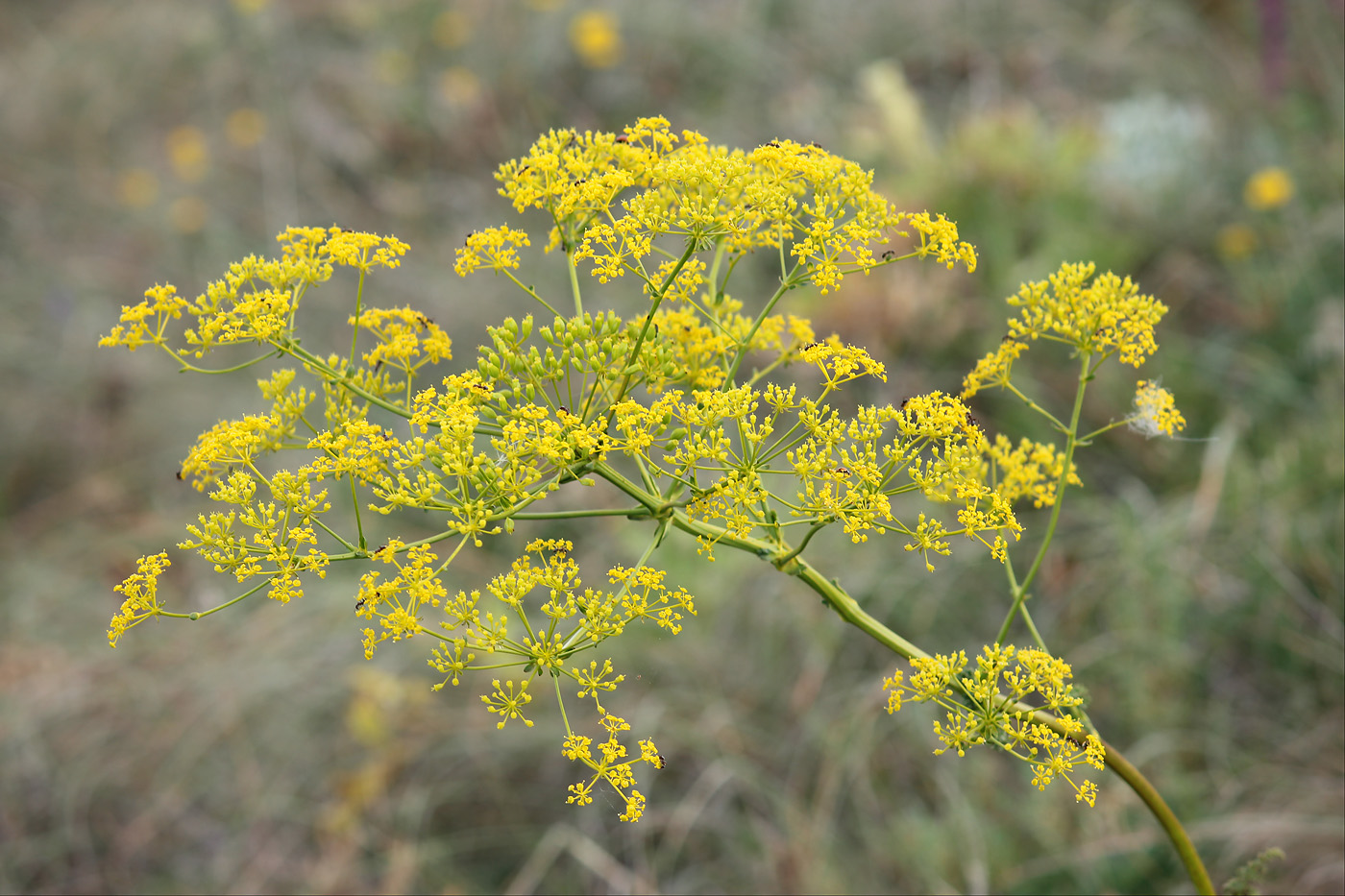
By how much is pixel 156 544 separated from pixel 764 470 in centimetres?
631

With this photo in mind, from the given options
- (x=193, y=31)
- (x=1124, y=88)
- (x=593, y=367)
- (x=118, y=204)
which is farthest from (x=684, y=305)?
(x=193, y=31)

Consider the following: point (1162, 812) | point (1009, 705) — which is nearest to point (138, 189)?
point (1009, 705)

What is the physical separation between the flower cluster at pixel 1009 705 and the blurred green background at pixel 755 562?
876 millimetres

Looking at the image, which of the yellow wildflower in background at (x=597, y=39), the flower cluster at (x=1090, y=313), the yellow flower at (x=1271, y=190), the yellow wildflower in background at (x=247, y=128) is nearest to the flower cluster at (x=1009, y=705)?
the flower cluster at (x=1090, y=313)

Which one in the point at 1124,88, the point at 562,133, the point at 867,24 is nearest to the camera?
the point at 562,133

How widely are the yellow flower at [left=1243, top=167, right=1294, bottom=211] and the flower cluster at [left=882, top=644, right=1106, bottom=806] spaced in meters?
5.64

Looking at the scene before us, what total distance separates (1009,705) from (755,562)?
147 inches

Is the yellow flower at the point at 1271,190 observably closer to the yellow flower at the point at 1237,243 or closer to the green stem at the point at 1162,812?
the yellow flower at the point at 1237,243

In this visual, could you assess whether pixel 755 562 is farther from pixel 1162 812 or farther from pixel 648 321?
pixel 648 321

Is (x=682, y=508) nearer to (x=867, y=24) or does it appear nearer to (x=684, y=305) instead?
(x=684, y=305)

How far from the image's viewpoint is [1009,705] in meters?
1.64

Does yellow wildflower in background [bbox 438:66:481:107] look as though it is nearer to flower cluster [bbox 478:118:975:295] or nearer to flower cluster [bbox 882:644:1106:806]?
flower cluster [bbox 478:118:975:295]

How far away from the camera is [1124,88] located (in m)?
8.55

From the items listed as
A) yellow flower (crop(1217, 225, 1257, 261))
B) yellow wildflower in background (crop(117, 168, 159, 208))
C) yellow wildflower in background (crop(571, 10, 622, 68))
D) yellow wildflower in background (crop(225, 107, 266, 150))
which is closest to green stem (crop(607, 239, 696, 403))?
yellow flower (crop(1217, 225, 1257, 261))
